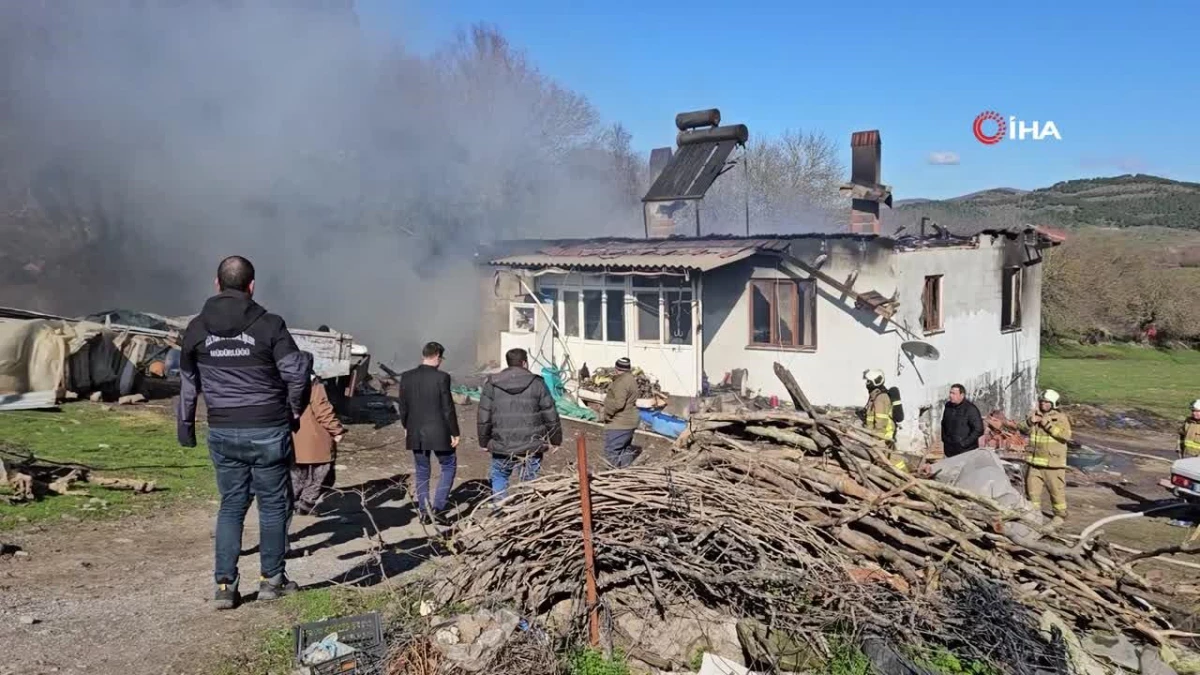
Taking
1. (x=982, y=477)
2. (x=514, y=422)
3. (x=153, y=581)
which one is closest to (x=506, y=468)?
(x=514, y=422)

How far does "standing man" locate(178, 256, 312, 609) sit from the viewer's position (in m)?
4.71

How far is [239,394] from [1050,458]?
8811 mm

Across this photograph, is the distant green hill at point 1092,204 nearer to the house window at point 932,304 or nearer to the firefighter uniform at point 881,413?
the house window at point 932,304

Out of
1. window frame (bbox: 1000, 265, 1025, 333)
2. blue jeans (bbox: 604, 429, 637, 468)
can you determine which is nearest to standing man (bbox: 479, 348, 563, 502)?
blue jeans (bbox: 604, 429, 637, 468)

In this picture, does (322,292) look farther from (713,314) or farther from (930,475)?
(930,475)

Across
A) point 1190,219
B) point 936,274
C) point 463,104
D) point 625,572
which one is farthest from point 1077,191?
point 625,572

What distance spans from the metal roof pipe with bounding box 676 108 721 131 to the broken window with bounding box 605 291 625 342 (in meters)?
7.65

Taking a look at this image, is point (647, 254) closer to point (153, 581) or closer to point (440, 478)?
point (440, 478)

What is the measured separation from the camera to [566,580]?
5.09m

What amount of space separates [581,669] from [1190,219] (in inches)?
2896

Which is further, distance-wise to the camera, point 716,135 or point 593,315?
point 716,135

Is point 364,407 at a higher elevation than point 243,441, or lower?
lower

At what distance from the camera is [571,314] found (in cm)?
1748

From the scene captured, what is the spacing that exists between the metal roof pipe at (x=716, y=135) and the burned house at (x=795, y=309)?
3640mm
